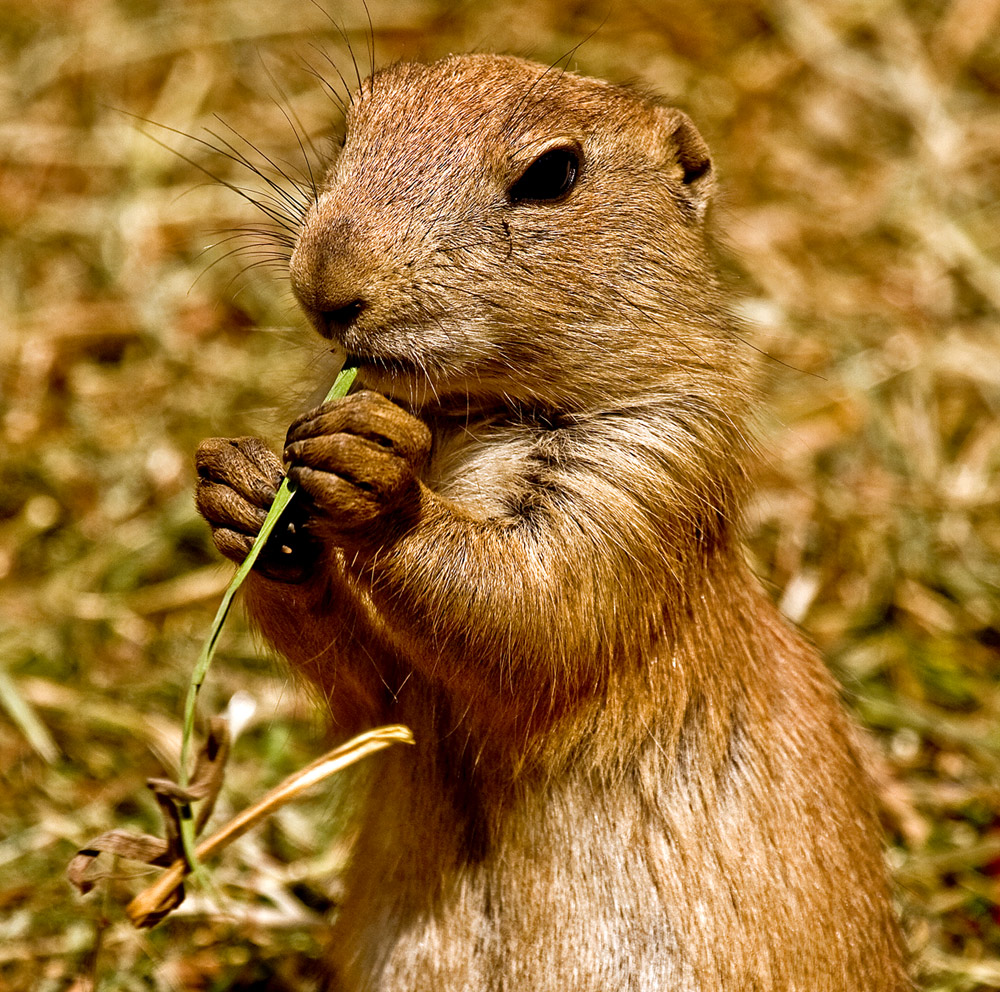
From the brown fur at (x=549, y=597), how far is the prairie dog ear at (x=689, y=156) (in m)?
0.17

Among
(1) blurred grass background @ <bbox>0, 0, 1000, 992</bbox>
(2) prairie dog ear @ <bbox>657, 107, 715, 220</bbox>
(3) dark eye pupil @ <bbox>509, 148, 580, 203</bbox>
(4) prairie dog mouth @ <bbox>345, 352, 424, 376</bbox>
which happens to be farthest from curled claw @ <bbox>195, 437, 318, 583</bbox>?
(2) prairie dog ear @ <bbox>657, 107, 715, 220</bbox>

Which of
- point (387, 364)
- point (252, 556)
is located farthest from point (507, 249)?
point (252, 556)

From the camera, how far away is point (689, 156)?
13.5 ft

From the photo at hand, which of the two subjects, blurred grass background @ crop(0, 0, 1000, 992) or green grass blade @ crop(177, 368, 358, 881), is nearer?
green grass blade @ crop(177, 368, 358, 881)

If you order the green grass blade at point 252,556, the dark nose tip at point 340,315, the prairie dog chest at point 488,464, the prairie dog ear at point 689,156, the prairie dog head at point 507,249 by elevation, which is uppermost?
the prairie dog ear at point 689,156

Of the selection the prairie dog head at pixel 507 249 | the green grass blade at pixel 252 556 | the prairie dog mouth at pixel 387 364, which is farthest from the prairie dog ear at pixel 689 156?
the green grass blade at pixel 252 556

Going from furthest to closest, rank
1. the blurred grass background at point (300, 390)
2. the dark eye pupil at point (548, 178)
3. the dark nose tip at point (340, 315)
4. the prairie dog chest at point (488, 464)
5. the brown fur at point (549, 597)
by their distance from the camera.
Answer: the blurred grass background at point (300, 390), the dark eye pupil at point (548, 178), the prairie dog chest at point (488, 464), the brown fur at point (549, 597), the dark nose tip at point (340, 315)

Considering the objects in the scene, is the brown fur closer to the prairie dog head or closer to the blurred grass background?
the prairie dog head

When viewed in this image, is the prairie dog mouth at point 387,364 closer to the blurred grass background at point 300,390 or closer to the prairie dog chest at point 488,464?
the prairie dog chest at point 488,464

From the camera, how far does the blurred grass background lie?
5.00 m

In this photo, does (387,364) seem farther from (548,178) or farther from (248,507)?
(548,178)

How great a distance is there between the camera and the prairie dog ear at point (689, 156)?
4062mm

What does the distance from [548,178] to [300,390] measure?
3.63ft

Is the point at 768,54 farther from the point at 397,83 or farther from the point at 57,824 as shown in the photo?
the point at 57,824
